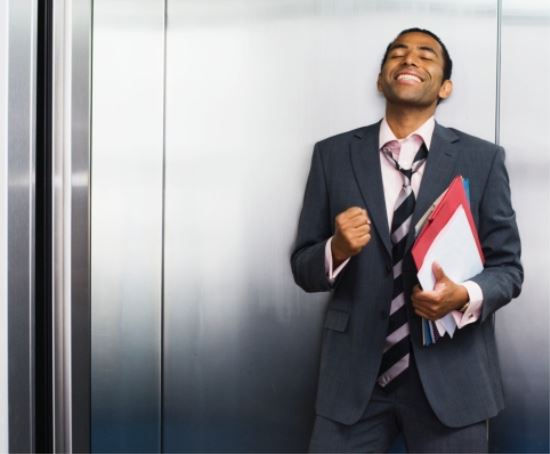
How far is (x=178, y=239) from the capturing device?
230 centimetres

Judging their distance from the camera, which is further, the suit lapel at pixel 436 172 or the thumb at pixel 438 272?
the suit lapel at pixel 436 172

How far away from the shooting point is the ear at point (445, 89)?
221cm

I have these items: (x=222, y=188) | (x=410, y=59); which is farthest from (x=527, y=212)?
(x=222, y=188)

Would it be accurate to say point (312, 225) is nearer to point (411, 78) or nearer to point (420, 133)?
point (420, 133)

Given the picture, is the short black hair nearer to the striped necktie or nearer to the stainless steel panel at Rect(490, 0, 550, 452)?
the stainless steel panel at Rect(490, 0, 550, 452)

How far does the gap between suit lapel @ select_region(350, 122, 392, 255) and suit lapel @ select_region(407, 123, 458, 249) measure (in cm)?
8

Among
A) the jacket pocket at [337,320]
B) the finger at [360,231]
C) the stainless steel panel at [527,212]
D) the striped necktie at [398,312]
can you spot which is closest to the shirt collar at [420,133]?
the striped necktie at [398,312]

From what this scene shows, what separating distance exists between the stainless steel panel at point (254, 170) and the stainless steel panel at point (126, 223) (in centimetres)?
5

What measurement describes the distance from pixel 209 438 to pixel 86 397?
41 cm

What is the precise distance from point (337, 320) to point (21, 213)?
0.93m

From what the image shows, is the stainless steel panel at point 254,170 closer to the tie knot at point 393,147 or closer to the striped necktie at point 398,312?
the tie knot at point 393,147

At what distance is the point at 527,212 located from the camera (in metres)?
2.24

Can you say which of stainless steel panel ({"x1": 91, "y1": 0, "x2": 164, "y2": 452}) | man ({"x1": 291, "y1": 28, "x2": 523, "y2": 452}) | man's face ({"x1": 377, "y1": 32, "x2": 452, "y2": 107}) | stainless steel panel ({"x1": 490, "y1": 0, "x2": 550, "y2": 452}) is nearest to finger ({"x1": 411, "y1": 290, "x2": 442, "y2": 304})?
man ({"x1": 291, "y1": 28, "x2": 523, "y2": 452})

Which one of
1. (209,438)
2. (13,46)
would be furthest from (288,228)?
(13,46)
